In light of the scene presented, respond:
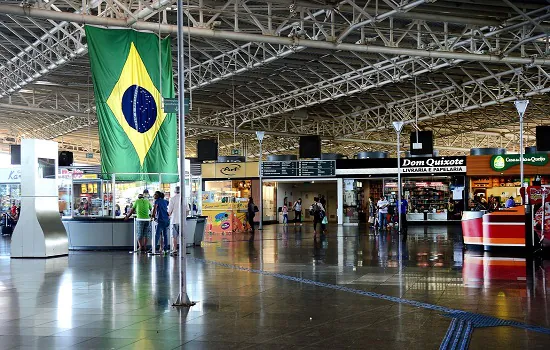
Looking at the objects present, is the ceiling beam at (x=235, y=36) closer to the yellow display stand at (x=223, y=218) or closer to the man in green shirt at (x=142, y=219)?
the man in green shirt at (x=142, y=219)

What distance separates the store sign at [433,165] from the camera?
39.5 metres

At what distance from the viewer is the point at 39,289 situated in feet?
40.9

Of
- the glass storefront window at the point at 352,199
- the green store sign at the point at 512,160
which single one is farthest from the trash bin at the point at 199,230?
the green store sign at the point at 512,160

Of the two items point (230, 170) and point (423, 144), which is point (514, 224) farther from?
point (230, 170)

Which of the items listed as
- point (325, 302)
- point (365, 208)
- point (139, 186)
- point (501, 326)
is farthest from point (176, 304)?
point (365, 208)

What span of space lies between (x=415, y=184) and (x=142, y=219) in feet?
76.4

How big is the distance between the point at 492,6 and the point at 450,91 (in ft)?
56.6

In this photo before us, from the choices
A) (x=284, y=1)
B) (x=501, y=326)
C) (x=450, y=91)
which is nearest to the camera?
(x=501, y=326)

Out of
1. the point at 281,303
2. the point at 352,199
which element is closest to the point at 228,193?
the point at 352,199

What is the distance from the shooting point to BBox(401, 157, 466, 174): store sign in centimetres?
3950

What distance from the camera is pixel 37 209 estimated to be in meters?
19.4

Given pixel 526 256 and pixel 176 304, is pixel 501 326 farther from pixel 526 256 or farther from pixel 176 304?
pixel 526 256

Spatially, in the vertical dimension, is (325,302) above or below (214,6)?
below

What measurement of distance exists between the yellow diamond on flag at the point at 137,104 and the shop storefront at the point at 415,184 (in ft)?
72.4
